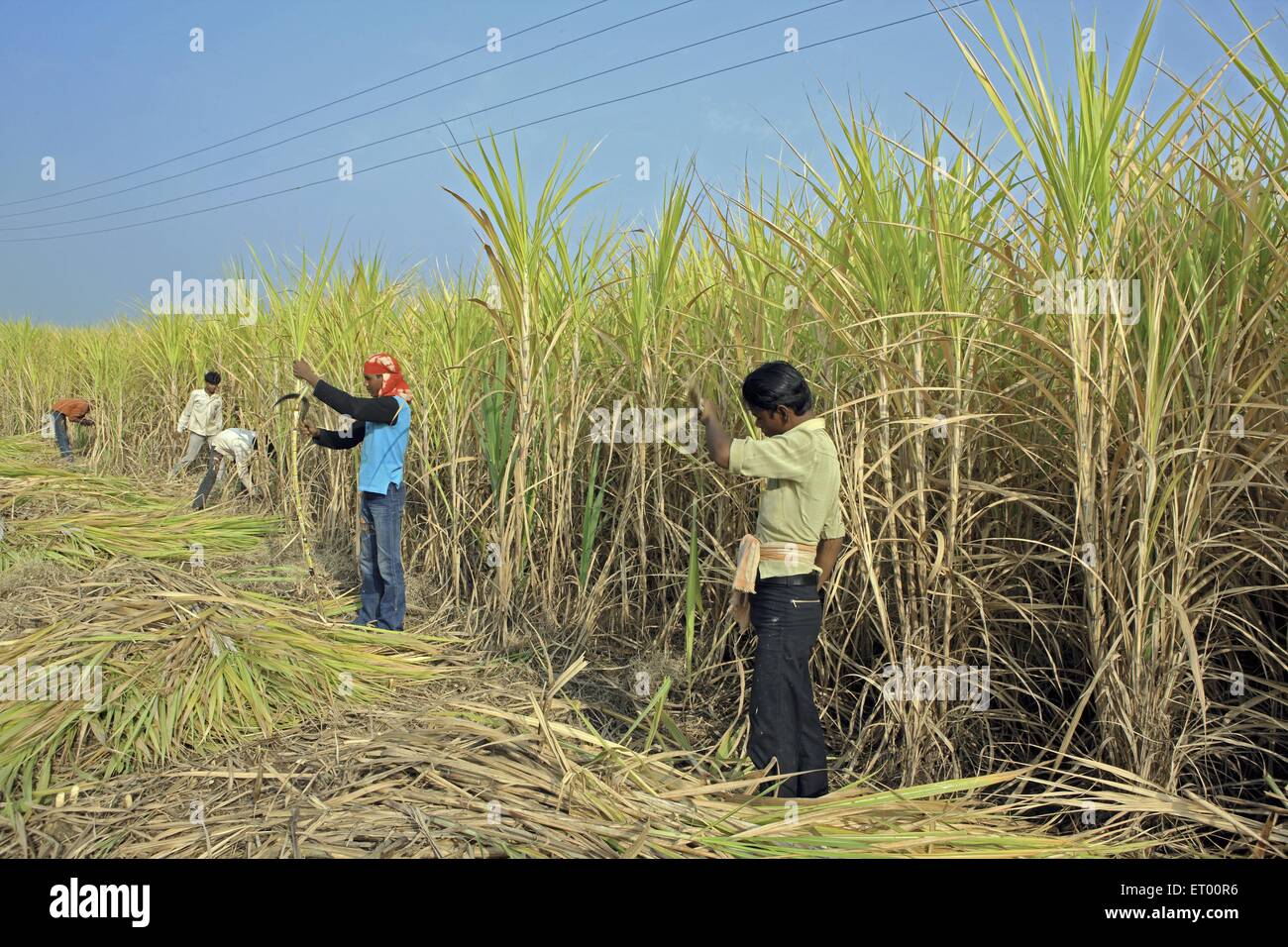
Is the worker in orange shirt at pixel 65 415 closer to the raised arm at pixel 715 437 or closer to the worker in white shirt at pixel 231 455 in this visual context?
the worker in white shirt at pixel 231 455

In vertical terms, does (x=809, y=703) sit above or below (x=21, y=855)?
above

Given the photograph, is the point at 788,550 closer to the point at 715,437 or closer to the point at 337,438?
the point at 715,437

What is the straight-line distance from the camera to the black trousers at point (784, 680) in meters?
2.45

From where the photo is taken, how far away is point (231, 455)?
6.97 meters

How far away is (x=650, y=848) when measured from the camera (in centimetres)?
207

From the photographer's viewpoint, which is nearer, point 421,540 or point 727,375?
point 727,375

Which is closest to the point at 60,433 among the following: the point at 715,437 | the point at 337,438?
the point at 337,438

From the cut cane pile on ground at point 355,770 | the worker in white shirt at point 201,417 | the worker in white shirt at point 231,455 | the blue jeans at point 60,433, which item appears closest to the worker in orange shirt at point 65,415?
the blue jeans at point 60,433

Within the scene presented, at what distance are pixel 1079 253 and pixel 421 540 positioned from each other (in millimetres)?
3789

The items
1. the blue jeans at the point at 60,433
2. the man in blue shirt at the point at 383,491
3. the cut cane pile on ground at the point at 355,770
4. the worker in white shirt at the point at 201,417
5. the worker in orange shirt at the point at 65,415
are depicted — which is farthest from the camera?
the blue jeans at the point at 60,433

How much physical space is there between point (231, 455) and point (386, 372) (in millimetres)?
3392

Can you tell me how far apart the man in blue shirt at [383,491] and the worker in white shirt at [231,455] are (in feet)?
10.1
